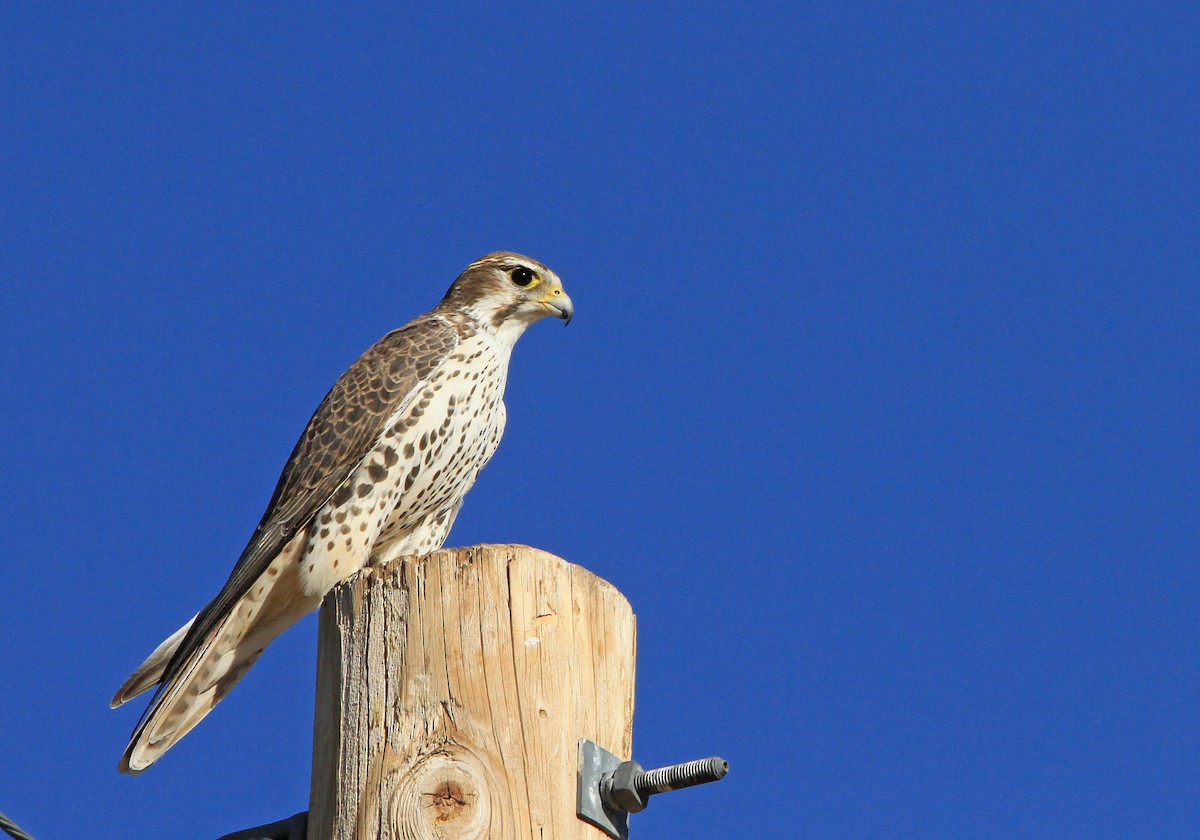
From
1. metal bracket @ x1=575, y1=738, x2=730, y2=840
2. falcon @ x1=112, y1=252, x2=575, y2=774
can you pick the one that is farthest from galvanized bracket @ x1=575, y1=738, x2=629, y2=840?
falcon @ x1=112, y1=252, x2=575, y2=774

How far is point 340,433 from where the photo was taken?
550 centimetres

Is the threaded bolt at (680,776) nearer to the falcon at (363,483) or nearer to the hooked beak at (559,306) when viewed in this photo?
the falcon at (363,483)

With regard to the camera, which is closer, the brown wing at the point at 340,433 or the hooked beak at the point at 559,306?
the brown wing at the point at 340,433

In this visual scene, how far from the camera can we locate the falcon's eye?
614 cm

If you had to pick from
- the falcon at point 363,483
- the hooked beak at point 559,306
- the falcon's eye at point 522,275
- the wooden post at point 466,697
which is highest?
the falcon's eye at point 522,275

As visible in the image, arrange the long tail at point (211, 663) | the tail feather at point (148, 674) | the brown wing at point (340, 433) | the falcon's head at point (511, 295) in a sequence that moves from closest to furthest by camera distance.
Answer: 1. the long tail at point (211, 663)
2. the tail feather at point (148, 674)
3. the brown wing at point (340, 433)
4. the falcon's head at point (511, 295)

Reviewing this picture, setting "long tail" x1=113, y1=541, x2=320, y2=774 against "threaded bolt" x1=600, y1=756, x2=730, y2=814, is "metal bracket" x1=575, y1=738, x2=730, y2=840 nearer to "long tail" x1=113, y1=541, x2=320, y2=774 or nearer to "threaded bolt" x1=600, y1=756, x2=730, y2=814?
"threaded bolt" x1=600, y1=756, x2=730, y2=814

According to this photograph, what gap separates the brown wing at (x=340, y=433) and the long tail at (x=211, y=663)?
0.07m

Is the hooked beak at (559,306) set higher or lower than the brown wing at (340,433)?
higher

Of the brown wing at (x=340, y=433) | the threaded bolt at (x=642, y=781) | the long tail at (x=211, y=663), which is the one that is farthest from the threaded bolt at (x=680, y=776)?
the brown wing at (x=340, y=433)

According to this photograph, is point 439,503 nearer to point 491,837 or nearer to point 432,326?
point 432,326

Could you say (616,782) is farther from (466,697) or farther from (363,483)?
(363,483)

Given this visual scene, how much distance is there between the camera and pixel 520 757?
2.90 metres

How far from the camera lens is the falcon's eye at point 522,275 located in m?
6.14
